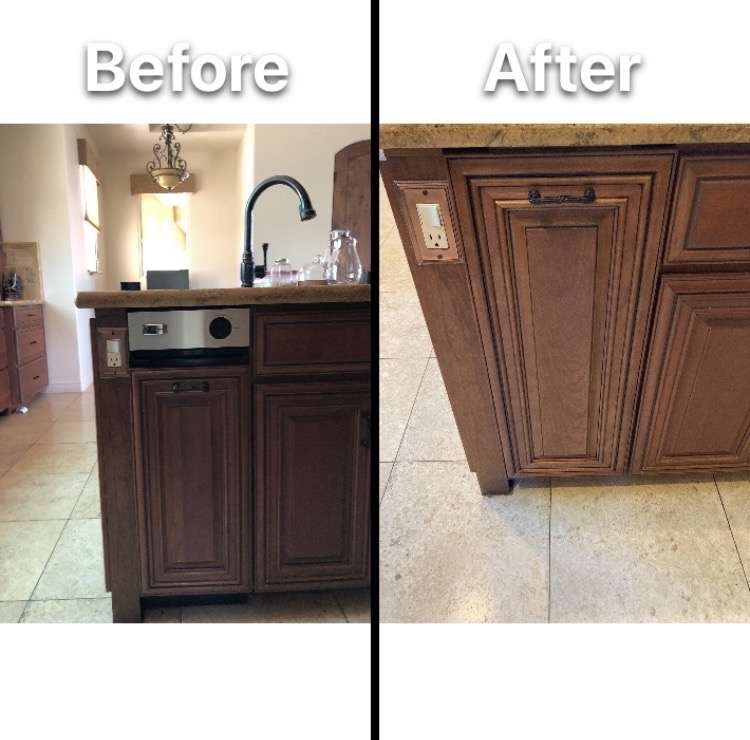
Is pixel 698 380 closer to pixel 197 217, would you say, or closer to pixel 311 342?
pixel 311 342

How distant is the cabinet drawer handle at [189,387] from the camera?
0.92 m

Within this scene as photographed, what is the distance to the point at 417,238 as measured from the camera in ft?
2.75

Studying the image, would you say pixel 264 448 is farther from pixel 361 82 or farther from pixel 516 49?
pixel 516 49

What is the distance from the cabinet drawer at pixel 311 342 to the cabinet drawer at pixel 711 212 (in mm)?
478

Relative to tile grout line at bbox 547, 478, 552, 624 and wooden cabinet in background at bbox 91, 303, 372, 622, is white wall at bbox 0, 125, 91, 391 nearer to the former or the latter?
wooden cabinet in background at bbox 91, 303, 372, 622

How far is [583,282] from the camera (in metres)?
0.89

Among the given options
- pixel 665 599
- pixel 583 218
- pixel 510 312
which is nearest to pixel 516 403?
pixel 510 312

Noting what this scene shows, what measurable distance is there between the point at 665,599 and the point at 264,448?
0.90 m

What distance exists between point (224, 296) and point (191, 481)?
1.06 ft

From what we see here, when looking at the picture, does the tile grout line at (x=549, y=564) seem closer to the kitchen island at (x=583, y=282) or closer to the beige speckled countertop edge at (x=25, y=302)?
the kitchen island at (x=583, y=282)

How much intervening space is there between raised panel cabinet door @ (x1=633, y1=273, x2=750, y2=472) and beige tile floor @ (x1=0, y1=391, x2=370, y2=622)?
92cm

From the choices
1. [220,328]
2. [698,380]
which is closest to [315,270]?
[220,328]

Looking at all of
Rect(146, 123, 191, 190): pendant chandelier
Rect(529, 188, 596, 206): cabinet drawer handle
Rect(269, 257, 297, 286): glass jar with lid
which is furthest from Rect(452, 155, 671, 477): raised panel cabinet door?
Rect(146, 123, 191, 190): pendant chandelier

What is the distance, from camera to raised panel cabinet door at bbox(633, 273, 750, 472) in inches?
36.6
